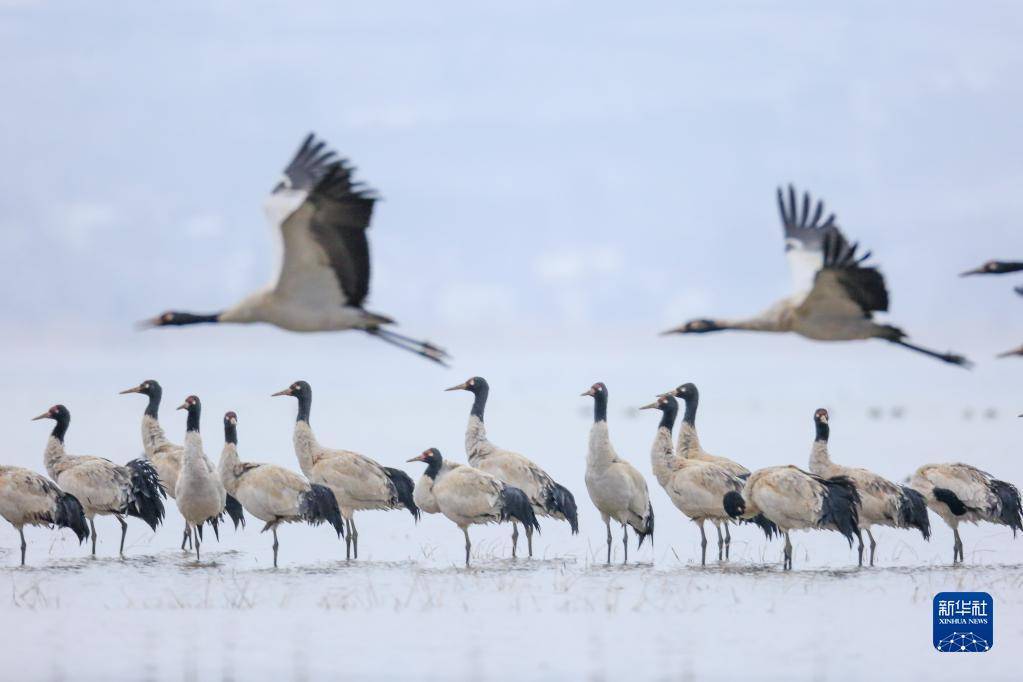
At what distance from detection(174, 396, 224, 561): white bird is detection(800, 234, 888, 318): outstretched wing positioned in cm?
550

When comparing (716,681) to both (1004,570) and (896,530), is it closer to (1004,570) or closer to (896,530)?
(1004,570)

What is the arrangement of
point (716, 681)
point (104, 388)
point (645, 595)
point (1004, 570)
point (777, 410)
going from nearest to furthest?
point (716, 681) < point (645, 595) < point (1004, 570) < point (777, 410) < point (104, 388)

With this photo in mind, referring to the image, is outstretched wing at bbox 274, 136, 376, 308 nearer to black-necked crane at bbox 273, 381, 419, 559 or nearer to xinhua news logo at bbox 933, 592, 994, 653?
black-necked crane at bbox 273, 381, 419, 559

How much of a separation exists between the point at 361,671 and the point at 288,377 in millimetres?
72487

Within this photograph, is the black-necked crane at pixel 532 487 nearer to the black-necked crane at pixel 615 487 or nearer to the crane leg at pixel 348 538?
the black-necked crane at pixel 615 487

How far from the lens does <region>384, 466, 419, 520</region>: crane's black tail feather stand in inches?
618

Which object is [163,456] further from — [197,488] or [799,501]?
[799,501]

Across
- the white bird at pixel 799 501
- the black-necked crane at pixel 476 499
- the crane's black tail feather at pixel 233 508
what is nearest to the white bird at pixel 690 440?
the white bird at pixel 799 501

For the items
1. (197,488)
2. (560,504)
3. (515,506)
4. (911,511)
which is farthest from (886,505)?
(197,488)

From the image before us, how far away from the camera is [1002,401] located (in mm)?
48594

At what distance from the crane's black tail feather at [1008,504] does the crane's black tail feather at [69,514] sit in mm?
7295

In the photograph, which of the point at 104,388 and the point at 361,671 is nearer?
the point at 361,671

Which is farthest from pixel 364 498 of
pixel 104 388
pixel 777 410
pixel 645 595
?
pixel 104 388

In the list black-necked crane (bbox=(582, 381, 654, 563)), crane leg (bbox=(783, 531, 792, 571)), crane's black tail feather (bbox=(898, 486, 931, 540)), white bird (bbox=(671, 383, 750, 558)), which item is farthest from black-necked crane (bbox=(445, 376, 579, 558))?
crane's black tail feather (bbox=(898, 486, 931, 540))
